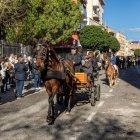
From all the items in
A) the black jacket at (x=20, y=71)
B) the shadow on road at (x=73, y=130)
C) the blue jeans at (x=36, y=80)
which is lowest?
the shadow on road at (x=73, y=130)

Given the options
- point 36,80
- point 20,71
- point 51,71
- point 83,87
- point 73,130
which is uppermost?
point 51,71

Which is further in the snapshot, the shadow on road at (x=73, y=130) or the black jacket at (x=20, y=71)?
the black jacket at (x=20, y=71)

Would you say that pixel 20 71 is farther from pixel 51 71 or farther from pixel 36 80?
pixel 51 71

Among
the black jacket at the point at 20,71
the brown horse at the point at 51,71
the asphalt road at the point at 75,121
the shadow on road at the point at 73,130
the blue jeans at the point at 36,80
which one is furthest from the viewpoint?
the blue jeans at the point at 36,80

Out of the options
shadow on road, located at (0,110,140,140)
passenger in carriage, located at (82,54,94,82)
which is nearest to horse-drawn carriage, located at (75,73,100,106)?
passenger in carriage, located at (82,54,94,82)

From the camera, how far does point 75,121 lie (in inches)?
435

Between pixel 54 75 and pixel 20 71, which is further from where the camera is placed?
pixel 20 71

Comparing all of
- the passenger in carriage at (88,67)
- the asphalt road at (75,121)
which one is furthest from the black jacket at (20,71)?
the passenger in carriage at (88,67)

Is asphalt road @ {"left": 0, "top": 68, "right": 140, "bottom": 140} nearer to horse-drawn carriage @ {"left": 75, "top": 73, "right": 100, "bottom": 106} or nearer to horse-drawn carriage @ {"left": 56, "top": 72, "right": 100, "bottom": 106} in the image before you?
horse-drawn carriage @ {"left": 56, "top": 72, "right": 100, "bottom": 106}

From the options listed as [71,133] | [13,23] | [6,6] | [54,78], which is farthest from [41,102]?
[13,23]

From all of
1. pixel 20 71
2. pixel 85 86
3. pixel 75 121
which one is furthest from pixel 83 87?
pixel 20 71

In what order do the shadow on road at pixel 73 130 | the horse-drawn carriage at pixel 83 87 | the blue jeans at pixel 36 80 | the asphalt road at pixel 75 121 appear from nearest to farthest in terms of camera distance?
the shadow on road at pixel 73 130 → the asphalt road at pixel 75 121 → the horse-drawn carriage at pixel 83 87 → the blue jeans at pixel 36 80

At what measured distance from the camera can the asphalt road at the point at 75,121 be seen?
30.3ft

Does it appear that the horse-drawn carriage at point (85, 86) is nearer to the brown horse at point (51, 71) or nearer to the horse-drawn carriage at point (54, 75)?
the horse-drawn carriage at point (54, 75)
